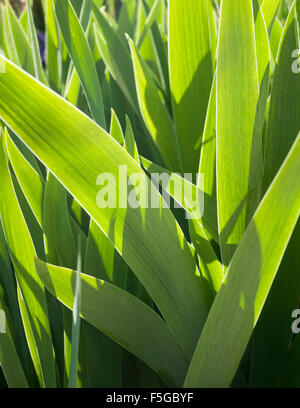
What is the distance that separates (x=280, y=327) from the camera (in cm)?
42

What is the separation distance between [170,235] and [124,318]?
0.23ft

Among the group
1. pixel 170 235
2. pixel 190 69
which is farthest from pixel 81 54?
pixel 170 235

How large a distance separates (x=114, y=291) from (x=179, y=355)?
0.28 ft

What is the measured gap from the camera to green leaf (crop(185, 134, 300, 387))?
285 mm

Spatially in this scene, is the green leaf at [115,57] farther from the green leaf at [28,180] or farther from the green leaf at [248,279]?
the green leaf at [248,279]

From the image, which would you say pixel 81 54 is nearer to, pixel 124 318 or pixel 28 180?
pixel 28 180

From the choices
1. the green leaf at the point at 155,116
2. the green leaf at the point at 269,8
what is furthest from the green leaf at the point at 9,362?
the green leaf at the point at 269,8

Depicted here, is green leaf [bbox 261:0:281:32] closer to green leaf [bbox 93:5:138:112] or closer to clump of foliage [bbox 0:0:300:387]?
clump of foliage [bbox 0:0:300:387]

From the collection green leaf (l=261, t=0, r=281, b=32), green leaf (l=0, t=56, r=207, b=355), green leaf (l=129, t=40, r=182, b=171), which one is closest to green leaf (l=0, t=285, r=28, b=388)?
green leaf (l=0, t=56, r=207, b=355)

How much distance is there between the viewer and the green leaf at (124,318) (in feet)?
1.16

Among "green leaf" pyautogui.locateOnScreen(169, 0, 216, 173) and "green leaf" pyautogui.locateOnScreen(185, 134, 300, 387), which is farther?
"green leaf" pyautogui.locateOnScreen(169, 0, 216, 173)

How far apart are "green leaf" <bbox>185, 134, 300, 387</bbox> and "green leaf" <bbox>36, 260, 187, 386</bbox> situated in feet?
0.17

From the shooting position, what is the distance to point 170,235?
36 cm

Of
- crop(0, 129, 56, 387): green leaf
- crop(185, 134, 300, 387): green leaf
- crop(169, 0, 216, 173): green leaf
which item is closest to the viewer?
crop(185, 134, 300, 387): green leaf
